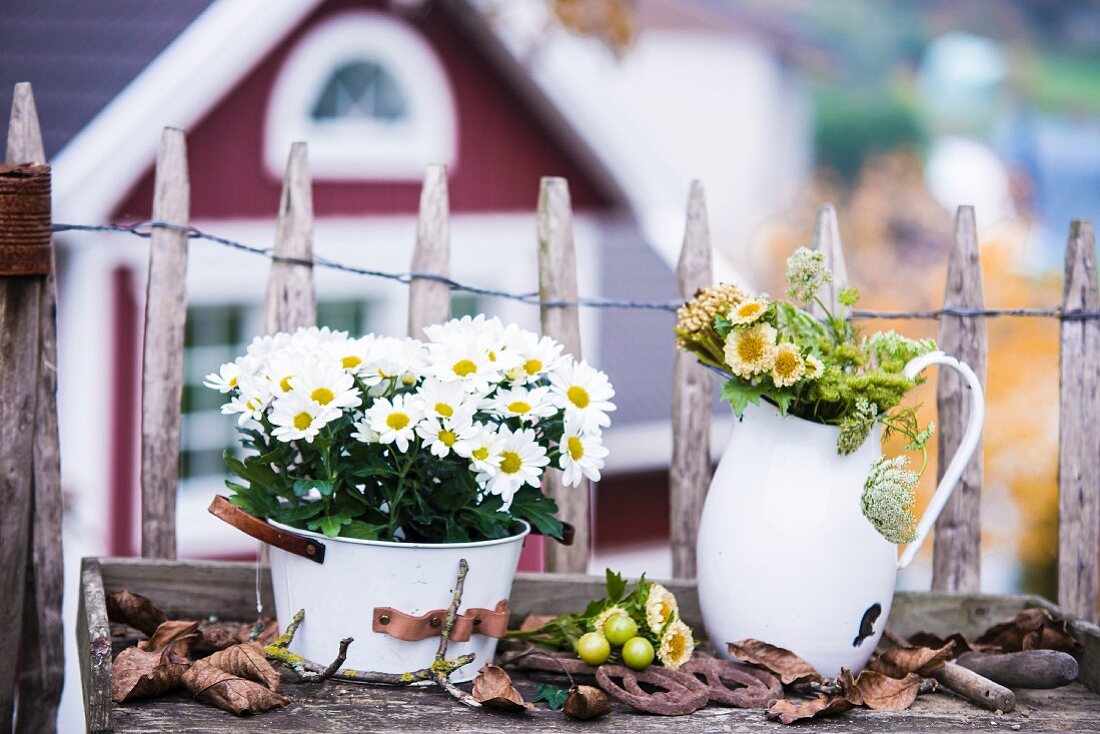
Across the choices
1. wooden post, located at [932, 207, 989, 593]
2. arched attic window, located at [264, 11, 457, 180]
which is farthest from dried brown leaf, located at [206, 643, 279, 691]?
arched attic window, located at [264, 11, 457, 180]

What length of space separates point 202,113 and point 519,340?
297 cm

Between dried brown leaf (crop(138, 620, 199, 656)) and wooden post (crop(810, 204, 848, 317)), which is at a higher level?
wooden post (crop(810, 204, 848, 317))

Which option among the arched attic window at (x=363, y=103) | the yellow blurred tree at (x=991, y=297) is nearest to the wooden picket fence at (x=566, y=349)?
the arched attic window at (x=363, y=103)

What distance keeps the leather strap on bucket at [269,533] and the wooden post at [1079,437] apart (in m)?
1.15

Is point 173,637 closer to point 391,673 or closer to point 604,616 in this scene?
point 391,673

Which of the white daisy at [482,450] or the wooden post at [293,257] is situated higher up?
the wooden post at [293,257]

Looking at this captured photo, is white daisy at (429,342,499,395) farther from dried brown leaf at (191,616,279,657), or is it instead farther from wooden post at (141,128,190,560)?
wooden post at (141,128,190,560)

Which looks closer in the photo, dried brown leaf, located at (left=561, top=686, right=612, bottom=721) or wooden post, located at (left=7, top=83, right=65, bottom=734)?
dried brown leaf, located at (left=561, top=686, right=612, bottom=721)

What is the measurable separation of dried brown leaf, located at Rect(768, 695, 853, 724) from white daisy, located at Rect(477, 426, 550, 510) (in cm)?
35

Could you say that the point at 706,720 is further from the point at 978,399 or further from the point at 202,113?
the point at 202,113

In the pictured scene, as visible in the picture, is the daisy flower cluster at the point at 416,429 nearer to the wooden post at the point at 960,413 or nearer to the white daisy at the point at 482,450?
the white daisy at the point at 482,450

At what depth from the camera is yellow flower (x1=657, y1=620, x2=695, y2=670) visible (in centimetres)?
130

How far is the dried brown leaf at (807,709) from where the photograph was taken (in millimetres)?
1193

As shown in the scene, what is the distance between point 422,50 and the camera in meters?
4.50
